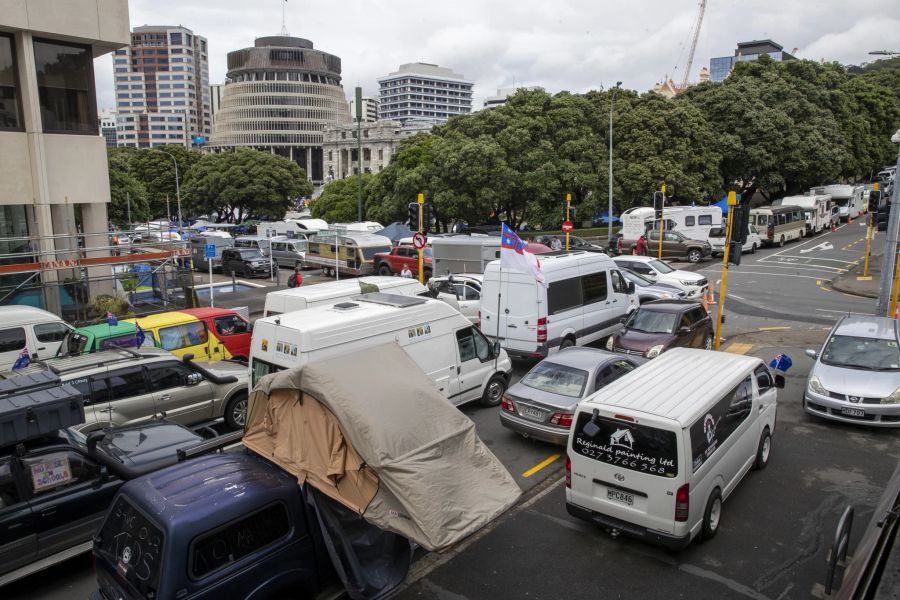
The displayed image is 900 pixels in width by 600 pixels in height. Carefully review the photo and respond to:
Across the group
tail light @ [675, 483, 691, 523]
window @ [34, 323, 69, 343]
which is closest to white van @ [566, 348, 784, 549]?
tail light @ [675, 483, 691, 523]

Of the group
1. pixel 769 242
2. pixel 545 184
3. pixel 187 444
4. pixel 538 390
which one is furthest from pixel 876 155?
pixel 187 444

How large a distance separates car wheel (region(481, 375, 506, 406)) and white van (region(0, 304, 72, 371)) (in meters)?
10.3

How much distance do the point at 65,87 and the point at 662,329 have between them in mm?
19937

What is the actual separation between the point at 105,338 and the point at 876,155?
7444 centimetres

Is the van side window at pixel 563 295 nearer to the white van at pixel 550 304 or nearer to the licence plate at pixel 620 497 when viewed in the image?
the white van at pixel 550 304

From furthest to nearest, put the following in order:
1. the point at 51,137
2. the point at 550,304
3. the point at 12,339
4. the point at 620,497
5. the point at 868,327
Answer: the point at 51,137 → the point at 550,304 → the point at 12,339 → the point at 868,327 → the point at 620,497

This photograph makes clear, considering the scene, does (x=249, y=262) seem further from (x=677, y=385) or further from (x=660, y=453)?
(x=660, y=453)

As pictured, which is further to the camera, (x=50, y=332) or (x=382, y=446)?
(x=50, y=332)

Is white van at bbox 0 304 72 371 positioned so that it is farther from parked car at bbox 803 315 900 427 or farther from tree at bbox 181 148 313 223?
tree at bbox 181 148 313 223

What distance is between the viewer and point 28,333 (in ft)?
49.4

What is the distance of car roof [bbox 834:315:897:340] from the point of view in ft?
39.7

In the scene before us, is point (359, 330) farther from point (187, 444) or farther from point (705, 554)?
point (705, 554)

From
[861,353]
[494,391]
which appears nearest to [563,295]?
[494,391]

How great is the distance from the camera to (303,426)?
629 cm
